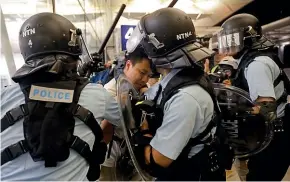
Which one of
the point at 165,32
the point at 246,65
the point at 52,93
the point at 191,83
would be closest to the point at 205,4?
the point at 246,65

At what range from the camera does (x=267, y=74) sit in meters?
2.14

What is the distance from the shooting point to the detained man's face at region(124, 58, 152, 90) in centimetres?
180

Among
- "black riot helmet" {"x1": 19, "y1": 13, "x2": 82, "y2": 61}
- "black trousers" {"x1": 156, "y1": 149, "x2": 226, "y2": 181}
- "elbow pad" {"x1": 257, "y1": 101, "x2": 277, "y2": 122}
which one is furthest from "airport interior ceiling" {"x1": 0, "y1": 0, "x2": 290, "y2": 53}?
"elbow pad" {"x1": 257, "y1": 101, "x2": 277, "y2": 122}

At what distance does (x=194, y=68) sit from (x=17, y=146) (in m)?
0.78

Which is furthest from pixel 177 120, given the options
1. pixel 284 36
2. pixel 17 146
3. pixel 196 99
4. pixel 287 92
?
pixel 284 36

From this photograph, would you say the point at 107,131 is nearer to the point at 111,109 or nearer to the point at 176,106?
the point at 111,109

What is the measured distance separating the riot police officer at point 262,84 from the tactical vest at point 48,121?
4.73 ft

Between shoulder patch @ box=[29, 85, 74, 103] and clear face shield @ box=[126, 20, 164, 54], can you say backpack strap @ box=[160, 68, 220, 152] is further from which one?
shoulder patch @ box=[29, 85, 74, 103]

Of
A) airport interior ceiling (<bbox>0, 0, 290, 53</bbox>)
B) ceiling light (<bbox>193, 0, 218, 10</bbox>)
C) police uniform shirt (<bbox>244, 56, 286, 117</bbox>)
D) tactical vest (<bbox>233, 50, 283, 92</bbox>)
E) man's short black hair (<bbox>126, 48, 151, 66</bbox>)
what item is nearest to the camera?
airport interior ceiling (<bbox>0, 0, 290, 53</bbox>)

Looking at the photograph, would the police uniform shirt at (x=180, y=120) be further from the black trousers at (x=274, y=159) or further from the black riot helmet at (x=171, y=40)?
the black trousers at (x=274, y=159)

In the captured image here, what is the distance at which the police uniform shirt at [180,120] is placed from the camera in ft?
3.88

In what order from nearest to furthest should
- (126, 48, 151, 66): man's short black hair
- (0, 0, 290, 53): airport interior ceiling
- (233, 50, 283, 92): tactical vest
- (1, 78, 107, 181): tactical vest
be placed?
(1, 78, 107, 181): tactical vest
(0, 0, 290, 53): airport interior ceiling
(126, 48, 151, 66): man's short black hair
(233, 50, 283, 92): tactical vest

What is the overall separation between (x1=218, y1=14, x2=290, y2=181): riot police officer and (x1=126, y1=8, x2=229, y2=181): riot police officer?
0.91m

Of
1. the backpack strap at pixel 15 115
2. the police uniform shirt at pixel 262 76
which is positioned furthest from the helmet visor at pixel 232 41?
the backpack strap at pixel 15 115
